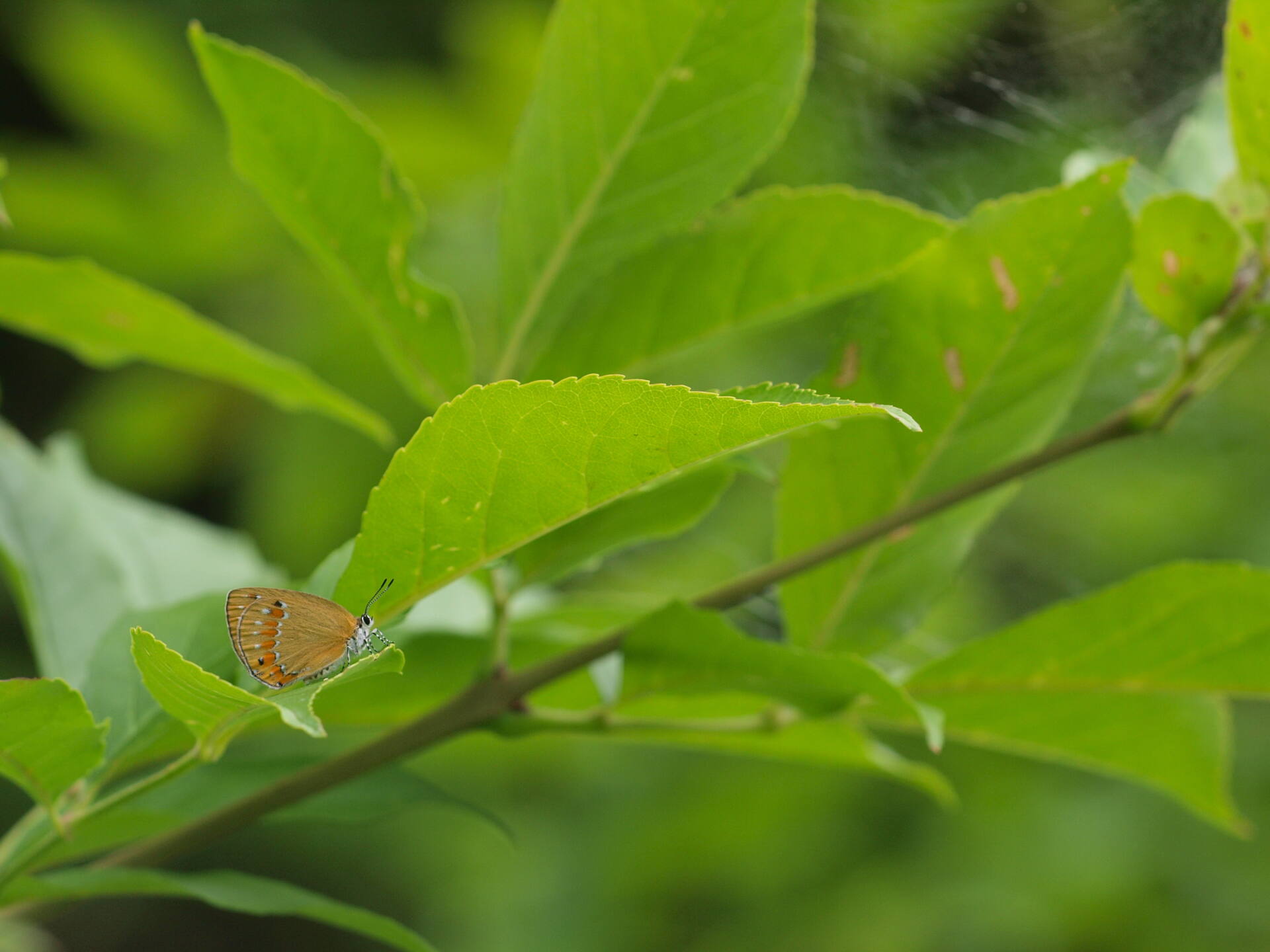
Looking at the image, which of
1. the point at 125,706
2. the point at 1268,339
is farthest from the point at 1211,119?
the point at 1268,339

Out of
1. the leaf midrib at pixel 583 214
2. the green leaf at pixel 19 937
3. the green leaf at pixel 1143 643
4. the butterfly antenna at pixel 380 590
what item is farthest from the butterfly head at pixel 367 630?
the green leaf at pixel 19 937

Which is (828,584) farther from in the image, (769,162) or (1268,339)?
(1268,339)

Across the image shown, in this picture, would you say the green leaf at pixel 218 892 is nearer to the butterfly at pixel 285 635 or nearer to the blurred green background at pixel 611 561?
the butterfly at pixel 285 635

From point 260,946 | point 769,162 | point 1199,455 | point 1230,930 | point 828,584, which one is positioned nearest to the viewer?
point 828,584

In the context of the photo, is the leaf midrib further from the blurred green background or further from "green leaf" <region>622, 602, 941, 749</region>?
the blurred green background

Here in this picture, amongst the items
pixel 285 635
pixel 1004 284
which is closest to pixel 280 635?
pixel 285 635

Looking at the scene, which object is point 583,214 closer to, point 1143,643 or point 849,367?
point 849,367

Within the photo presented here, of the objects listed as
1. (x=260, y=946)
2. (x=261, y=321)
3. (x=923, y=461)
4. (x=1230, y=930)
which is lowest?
(x=260, y=946)
